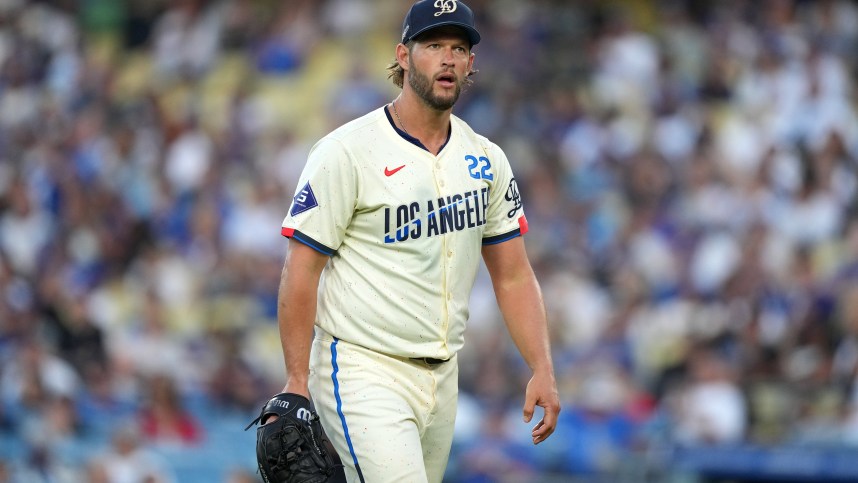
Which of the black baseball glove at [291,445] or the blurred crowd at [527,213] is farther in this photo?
the blurred crowd at [527,213]

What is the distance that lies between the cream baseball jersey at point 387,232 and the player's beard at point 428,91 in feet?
0.52

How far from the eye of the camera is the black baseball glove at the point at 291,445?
15.3ft

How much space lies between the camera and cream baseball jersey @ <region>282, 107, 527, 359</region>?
4.86 meters

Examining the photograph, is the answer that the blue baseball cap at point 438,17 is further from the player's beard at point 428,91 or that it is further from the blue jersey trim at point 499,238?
the blue jersey trim at point 499,238

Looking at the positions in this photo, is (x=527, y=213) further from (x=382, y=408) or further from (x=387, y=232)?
(x=382, y=408)

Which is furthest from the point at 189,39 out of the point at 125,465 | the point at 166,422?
the point at 125,465

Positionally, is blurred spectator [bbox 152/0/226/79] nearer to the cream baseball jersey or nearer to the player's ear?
the player's ear

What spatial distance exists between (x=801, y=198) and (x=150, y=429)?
523cm

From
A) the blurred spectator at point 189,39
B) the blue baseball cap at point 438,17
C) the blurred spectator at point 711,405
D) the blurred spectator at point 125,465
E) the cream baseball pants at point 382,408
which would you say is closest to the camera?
the cream baseball pants at point 382,408

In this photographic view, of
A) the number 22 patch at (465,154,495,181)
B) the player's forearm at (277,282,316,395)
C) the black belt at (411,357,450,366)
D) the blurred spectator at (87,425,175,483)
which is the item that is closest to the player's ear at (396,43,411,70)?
the number 22 patch at (465,154,495,181)

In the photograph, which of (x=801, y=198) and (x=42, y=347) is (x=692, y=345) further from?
(x=42, y=347)

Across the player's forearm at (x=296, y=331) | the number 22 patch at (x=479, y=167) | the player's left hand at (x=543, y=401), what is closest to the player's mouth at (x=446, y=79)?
the number 22 patch at (x=479, y=167)

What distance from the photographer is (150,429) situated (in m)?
10.6

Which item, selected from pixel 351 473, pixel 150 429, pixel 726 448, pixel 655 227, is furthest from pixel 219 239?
pixel 351 473
